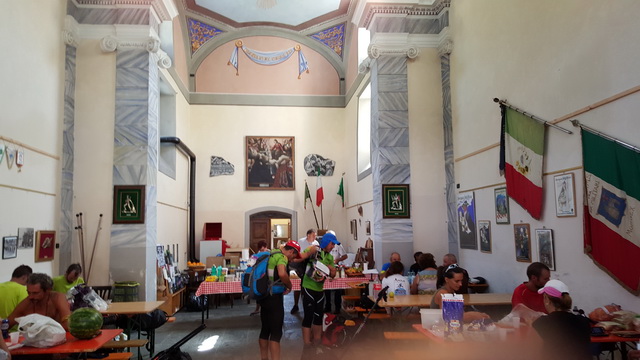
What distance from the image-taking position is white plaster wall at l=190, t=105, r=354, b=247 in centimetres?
1568

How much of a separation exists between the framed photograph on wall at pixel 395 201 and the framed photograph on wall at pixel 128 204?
4.99m

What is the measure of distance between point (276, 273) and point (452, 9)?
743cm

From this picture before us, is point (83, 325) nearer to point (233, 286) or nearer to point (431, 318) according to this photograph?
point (431, 318)

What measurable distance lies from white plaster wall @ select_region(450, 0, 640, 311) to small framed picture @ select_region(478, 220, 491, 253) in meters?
0.14

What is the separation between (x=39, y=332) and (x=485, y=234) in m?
7.17

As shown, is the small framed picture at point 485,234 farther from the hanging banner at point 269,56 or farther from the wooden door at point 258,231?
the hanging banner at point 269,56

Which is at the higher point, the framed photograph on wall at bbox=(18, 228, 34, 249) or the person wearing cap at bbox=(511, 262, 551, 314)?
Answer: the framed photograph on wall at bbox=(18, 228, 34, 249)

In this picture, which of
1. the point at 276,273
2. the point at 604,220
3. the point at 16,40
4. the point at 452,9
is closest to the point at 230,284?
the point at 276,273

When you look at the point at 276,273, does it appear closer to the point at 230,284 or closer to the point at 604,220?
the point at 230,284

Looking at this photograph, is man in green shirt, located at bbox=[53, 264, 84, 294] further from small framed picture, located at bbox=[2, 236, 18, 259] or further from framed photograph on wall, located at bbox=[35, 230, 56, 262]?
framed photograph on wall, located at bbox=[35, 230, 56, 262]

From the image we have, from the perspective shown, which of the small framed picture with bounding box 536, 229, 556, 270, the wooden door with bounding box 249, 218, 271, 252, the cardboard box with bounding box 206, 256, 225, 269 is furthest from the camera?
the wooden door with bounding box 249, 218, 271, 252

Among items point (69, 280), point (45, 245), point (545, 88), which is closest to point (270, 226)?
point (45, 245)

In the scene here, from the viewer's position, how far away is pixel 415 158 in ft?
35.0

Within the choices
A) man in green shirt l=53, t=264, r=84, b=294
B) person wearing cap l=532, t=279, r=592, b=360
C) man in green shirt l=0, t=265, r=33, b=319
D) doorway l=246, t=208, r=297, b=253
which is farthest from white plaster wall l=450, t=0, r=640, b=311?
doorway l=246, t=208, r=297, b=253
